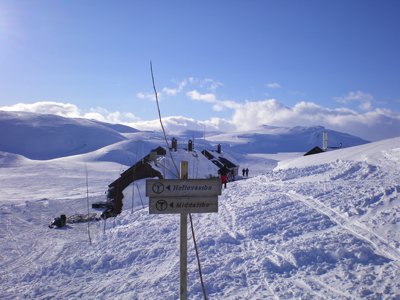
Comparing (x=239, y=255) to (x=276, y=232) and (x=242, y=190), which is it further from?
(x=242, y=190)

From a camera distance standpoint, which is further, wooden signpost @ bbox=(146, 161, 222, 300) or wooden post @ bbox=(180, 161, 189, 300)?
wooden post @ bbox=(180, 161, 189, 300)

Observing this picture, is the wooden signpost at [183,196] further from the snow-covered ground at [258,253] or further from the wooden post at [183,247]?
the snow-covered ground at [258,253]

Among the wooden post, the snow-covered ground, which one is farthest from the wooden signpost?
the snow-covered ground

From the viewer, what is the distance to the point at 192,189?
5867 mm

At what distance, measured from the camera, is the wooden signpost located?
18.9 ft

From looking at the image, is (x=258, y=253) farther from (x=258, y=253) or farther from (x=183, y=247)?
(x=183, y=247)

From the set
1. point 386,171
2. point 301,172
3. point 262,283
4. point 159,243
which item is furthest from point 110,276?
point 301,172

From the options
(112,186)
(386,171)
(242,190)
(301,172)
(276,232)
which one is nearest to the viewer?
(276,232)

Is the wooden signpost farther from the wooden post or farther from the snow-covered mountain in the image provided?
the snow-covered mountain

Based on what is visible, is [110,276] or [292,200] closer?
[110,276]

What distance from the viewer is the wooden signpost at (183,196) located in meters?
5.77

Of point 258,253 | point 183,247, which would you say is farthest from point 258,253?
point 183,247

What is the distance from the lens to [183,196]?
584 cm

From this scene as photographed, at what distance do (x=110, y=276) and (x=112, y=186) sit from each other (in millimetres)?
27700
